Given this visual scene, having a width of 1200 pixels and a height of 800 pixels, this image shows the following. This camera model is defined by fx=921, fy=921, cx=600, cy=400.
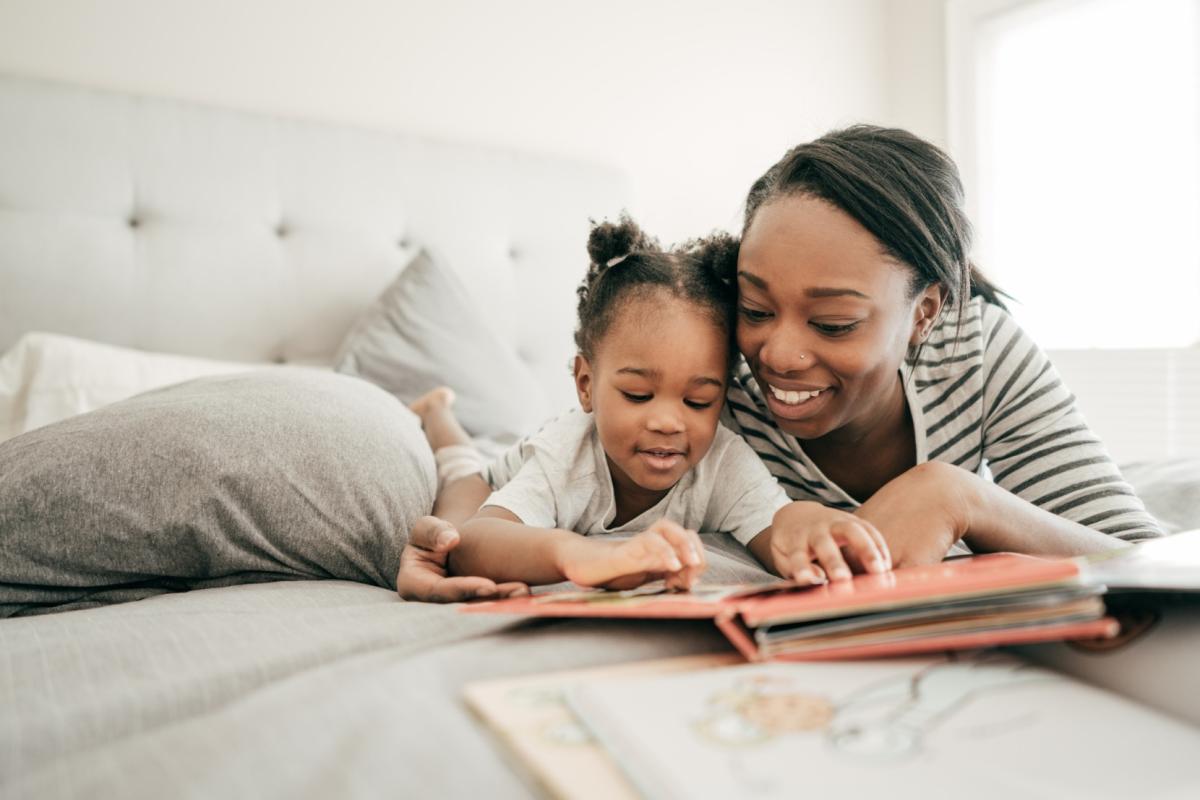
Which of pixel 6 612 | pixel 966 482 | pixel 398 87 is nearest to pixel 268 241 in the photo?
pixel 398 87

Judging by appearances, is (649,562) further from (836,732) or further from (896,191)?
(896,191)

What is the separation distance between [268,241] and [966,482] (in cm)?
151

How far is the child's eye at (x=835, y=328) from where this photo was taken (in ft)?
3.54

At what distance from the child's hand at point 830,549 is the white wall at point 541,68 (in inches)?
30.9

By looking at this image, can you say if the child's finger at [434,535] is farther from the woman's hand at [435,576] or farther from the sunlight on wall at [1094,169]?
the sunlight on wall at [1094,169]

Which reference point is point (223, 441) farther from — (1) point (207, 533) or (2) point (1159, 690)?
(2) point (1159, 690)

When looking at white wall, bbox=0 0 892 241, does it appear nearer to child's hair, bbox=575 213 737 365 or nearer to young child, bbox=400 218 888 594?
child's hair, bbox=575 213 737 365

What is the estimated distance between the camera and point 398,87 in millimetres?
2289

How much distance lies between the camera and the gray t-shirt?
115 centimetres

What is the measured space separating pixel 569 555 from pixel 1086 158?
8.41ft

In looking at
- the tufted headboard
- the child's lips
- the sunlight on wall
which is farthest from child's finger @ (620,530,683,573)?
the sunlight on wall

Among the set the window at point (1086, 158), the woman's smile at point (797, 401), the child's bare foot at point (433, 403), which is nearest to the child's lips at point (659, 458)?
the woman's smile at point (797, 401)

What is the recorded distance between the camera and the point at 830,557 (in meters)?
0.77

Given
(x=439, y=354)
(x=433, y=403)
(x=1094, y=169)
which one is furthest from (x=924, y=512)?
(x=1094, y=169)
